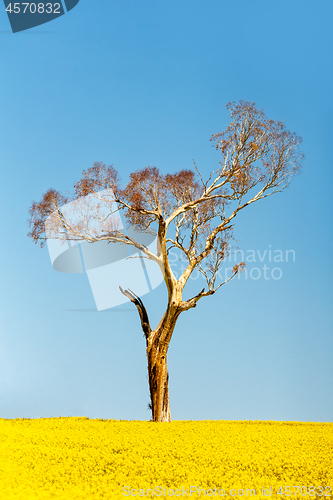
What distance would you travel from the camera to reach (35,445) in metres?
7.46

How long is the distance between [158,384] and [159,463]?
4.20 metres

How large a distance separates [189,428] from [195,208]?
241 inches

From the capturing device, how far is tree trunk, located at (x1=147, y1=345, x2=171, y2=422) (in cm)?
1050

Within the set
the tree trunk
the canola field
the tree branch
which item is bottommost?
the canola field

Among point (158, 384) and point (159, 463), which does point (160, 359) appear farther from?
point (159, 463)

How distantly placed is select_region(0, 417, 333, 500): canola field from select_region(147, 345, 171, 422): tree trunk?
1580 millimetres

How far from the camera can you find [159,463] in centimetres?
635

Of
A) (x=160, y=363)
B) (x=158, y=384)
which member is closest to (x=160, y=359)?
(x=160, y=363)

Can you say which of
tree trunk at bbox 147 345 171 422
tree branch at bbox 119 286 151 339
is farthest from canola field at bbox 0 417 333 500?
tree branch at bbox 119 286 151 339

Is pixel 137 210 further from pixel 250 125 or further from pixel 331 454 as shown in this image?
pixel 331 454

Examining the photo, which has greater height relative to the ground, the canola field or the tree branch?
the tree branch

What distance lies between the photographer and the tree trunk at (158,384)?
10500 mm

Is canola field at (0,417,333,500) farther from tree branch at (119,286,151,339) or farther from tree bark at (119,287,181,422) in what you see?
tree branch at (119,286,151,339)

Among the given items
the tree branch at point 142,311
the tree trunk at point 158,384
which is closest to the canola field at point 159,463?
the tree trunk at point 158,384
